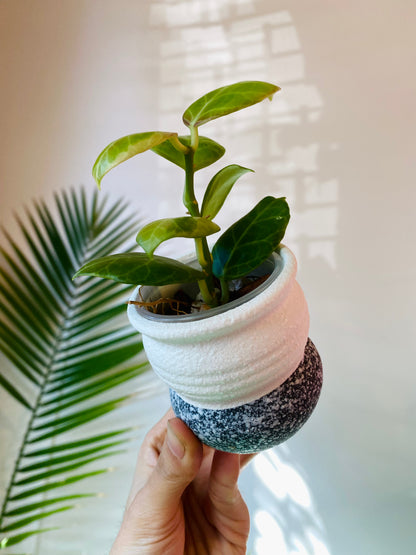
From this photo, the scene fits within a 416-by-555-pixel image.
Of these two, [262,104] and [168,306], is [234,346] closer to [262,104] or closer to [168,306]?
[168,306]

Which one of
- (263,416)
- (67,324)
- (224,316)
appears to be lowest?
(67,324)

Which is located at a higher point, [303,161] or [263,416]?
[263,416]

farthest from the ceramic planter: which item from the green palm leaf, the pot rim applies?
the green palm leaf

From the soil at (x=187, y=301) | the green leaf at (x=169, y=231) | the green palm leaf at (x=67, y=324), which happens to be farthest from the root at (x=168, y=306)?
the green palm leaf at (x=67, y=324)

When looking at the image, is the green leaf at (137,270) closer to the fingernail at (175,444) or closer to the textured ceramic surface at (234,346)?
the textured ceramic surface at (234,346)

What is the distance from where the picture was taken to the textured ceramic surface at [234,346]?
358 millimetres

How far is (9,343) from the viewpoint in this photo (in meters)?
1.04

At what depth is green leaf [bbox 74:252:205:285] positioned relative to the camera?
1.16 ft

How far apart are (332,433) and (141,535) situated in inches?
27.9

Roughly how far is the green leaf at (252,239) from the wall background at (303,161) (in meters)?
0.72

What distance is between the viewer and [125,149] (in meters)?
0.32

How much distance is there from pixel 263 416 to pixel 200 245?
0.17 meters

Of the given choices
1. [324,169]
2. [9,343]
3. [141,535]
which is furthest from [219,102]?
[9,343]

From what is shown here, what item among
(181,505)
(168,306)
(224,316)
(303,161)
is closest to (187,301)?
(168,306)
